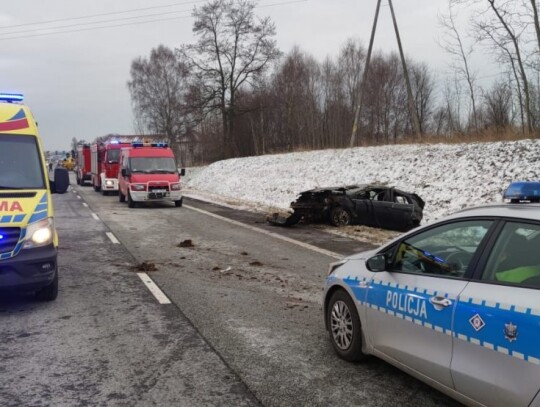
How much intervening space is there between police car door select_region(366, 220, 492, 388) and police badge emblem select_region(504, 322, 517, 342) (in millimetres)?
436

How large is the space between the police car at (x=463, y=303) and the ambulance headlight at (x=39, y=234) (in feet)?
11.9

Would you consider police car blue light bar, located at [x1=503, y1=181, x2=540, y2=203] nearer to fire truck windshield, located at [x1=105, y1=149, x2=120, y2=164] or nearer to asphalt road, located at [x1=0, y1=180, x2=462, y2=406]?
asphalt road, located at [x1=0, y1=180, x2=462, y2=406]

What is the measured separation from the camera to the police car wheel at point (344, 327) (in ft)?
14.3

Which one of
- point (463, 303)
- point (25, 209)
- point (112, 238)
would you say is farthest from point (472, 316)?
point (112, 238)

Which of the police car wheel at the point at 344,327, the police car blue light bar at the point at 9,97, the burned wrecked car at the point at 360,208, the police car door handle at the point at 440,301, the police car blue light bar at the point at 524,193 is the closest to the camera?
the police car door handle at the point at 440,301

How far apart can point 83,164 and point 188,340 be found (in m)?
33.9

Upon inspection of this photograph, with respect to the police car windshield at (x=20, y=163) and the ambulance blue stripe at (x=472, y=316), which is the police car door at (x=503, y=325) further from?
the police car windshield at (x=20, y=163)

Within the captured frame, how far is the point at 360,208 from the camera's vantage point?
13.8m

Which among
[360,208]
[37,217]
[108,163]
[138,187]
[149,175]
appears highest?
[108,163]

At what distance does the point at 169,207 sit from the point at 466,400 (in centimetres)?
1810

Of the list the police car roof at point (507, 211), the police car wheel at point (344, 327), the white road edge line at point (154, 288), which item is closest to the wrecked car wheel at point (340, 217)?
the white road edge line at point (154, 288)

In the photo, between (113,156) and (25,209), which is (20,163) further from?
(113,156)

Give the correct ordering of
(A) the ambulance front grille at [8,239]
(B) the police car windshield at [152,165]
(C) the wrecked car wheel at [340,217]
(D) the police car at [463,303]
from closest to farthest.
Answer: (D) the police car at [463,303], (A) the ambulance front grille at [8,239], (C) the wrecked car wheel at [340,217], (B) the police car windshield at [152,165]

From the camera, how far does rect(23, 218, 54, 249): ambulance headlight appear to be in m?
5.73
